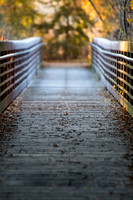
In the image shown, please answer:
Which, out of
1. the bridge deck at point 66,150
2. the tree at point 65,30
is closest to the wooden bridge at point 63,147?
the bridge deck at point 66,150

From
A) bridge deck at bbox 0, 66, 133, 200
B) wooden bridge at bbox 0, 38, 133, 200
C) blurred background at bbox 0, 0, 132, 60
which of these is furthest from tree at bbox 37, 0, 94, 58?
bridge deck at bbox 0, 66, 133, 200

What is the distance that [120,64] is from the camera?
8.27m

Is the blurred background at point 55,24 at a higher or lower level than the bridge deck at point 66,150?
higher

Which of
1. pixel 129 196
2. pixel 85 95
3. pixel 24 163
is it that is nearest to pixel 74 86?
pixel 85 95

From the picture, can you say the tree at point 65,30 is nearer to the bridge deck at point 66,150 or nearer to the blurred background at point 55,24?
the blurred background at point 55,24

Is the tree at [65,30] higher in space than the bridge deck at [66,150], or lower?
higher

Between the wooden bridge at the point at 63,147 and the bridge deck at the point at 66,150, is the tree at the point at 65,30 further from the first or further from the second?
the bridge deck at the point at 66,150

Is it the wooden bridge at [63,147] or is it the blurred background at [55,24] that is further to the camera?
the blurred background at [55,24]

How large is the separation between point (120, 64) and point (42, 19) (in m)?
16.3

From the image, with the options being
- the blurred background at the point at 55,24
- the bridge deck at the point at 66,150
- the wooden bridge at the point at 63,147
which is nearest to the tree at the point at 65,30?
the blurred background at the point at 55,24

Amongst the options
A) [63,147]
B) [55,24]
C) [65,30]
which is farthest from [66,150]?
[55,24]

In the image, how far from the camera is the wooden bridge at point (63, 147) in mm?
3545

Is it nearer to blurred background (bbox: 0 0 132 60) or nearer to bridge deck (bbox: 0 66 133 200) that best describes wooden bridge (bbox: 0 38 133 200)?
bridge deck (bbox: 0 66 133 200)

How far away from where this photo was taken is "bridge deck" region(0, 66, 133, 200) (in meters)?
3.53
